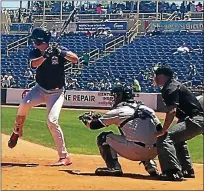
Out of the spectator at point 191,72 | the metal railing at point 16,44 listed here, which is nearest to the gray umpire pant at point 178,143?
the spectator at point 191,72

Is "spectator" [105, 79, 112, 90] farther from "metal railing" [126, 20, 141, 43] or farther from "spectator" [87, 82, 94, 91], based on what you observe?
"metal railing" [126, 20, 141, 43]

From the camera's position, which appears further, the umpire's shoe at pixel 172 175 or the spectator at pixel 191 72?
the spectator at pixel 191 72

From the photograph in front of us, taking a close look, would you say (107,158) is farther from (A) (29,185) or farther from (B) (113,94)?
(A) (29,185)

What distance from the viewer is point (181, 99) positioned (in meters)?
6.95

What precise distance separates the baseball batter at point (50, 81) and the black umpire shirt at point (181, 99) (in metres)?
1.83

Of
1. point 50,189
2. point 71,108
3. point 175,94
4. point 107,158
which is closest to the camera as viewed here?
point 50,189

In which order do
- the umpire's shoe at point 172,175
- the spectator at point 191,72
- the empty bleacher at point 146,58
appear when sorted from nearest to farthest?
the umpire's shoe at point 172,175 < the spectator at point 191,72 < the empty bleacher at point 146,58

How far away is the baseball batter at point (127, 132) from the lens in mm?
7039

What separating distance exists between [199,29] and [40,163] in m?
27.3

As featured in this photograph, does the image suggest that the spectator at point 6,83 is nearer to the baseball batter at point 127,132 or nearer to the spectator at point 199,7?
the spectator at point 199,7

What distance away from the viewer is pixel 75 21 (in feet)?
128

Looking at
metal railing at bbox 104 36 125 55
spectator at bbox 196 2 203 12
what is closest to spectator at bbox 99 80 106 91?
metal railing at bbox 104 36 125 55

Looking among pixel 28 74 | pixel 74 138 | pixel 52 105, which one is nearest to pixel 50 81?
pixel 52 105

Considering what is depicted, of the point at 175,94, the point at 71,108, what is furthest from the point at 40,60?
the point at 71,108
